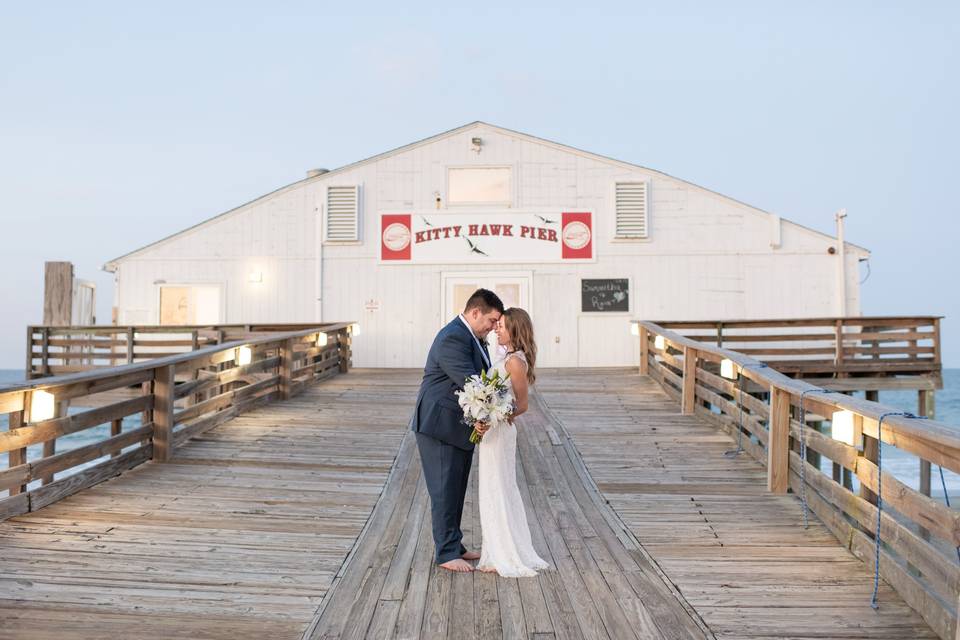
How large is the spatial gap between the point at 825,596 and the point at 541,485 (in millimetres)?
2791

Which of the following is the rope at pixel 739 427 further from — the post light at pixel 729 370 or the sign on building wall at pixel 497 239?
the sign on building wall at pixel 497 239

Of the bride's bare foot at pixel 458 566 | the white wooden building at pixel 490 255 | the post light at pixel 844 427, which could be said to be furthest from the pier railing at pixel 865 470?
the white wooden building at pixel 490 255

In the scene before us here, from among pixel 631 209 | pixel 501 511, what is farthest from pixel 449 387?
pixel 631 209

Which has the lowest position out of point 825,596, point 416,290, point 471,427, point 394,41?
point 825,596

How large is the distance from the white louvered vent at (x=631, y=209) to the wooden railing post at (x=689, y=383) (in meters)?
6.29

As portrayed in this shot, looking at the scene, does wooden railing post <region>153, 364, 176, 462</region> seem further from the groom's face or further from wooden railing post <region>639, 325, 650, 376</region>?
wooden railing post <region>639, 325, 650, 376</region>

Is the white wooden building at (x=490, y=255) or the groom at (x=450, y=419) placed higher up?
the white wooden building at (x=490, y=255)

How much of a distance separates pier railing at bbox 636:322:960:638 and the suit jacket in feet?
7.80

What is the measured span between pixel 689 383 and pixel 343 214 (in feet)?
30.4

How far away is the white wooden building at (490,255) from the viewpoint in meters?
15.1

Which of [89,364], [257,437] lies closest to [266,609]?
[257,437]

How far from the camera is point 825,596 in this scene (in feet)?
12.2

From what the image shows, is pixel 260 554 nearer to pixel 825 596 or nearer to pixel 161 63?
pixel 825 596

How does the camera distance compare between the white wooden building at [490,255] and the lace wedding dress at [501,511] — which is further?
the white wooden building at [490,255]
